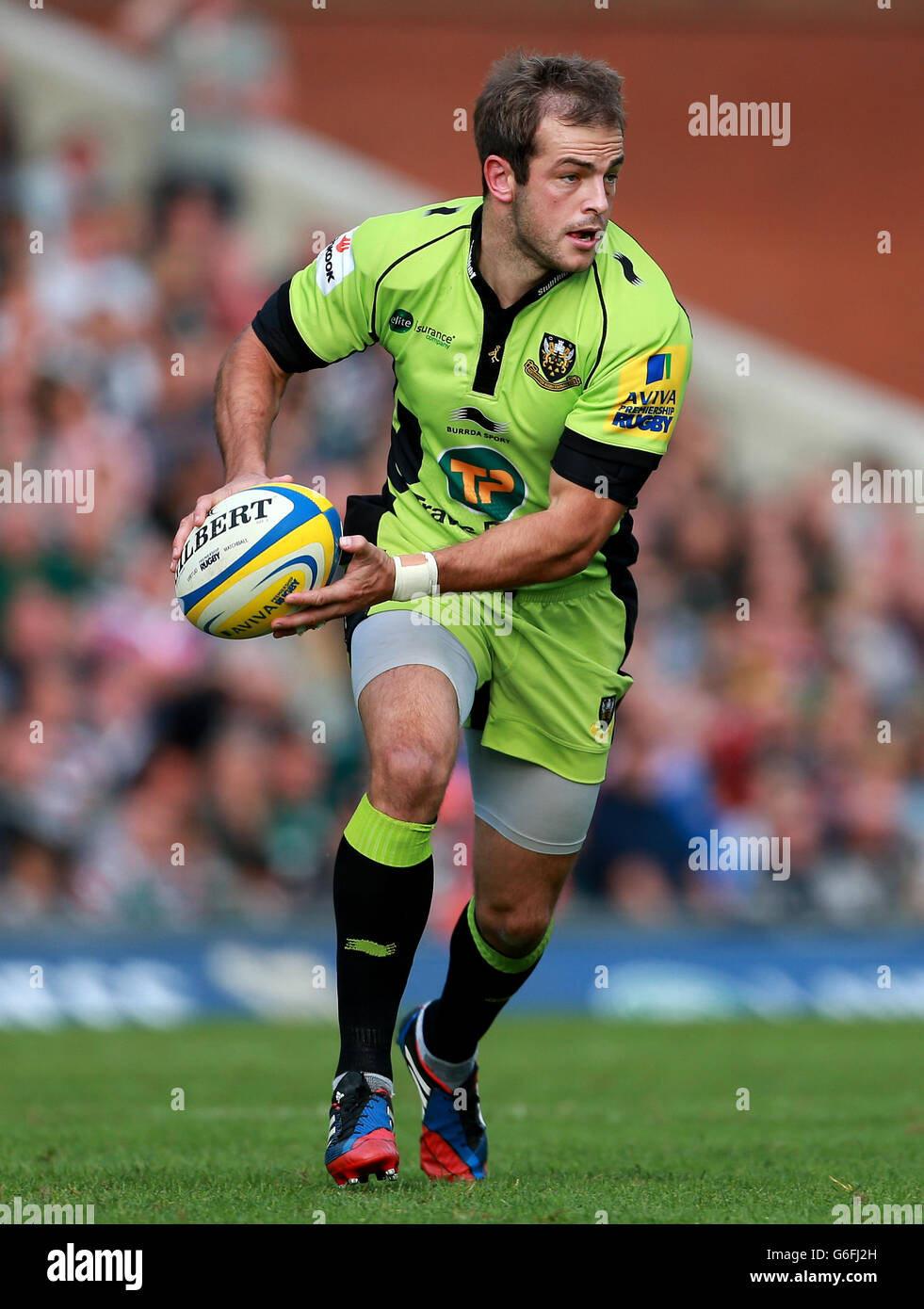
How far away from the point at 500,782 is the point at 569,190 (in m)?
1.76

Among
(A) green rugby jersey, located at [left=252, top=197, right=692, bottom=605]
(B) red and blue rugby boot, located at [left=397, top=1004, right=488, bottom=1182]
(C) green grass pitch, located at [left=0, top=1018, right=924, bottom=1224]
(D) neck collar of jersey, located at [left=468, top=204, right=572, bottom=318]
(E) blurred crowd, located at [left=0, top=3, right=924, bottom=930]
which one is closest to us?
(C) green grass pitch, located at [left=0, top=1018, right=924, bottom=1224]

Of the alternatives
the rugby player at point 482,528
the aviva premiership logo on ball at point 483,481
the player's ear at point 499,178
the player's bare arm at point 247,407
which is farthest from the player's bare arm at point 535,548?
the player's ear at point 499,178

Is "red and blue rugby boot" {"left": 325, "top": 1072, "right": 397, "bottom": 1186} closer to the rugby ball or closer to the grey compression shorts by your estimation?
→ the grey compression shorts

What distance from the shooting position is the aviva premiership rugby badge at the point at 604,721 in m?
5.68

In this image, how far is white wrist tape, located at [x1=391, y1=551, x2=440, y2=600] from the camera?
4906 millimetres

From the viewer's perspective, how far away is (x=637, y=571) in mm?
14047

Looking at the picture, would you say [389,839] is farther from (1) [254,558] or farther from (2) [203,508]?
(2) [203,508]

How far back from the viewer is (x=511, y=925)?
18.5 ft

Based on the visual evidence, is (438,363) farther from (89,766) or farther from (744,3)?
(744,3)

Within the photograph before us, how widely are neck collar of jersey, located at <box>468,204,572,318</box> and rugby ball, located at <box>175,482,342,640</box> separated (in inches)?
34.2

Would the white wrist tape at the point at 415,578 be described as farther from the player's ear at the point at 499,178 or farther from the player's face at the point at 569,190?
the player's ear at the point at 499,178

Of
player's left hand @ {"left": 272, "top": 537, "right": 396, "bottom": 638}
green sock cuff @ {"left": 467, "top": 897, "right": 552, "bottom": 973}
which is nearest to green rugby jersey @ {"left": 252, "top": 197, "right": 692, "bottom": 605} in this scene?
player's left hand @ {"left": 272, "top": 537, "right": 396, "bottom": 638}

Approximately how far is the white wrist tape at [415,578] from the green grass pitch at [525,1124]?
154 centimetres

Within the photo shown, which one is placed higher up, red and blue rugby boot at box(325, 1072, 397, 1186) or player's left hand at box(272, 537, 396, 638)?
player's left hand at box(272, 537, 396, 638)
